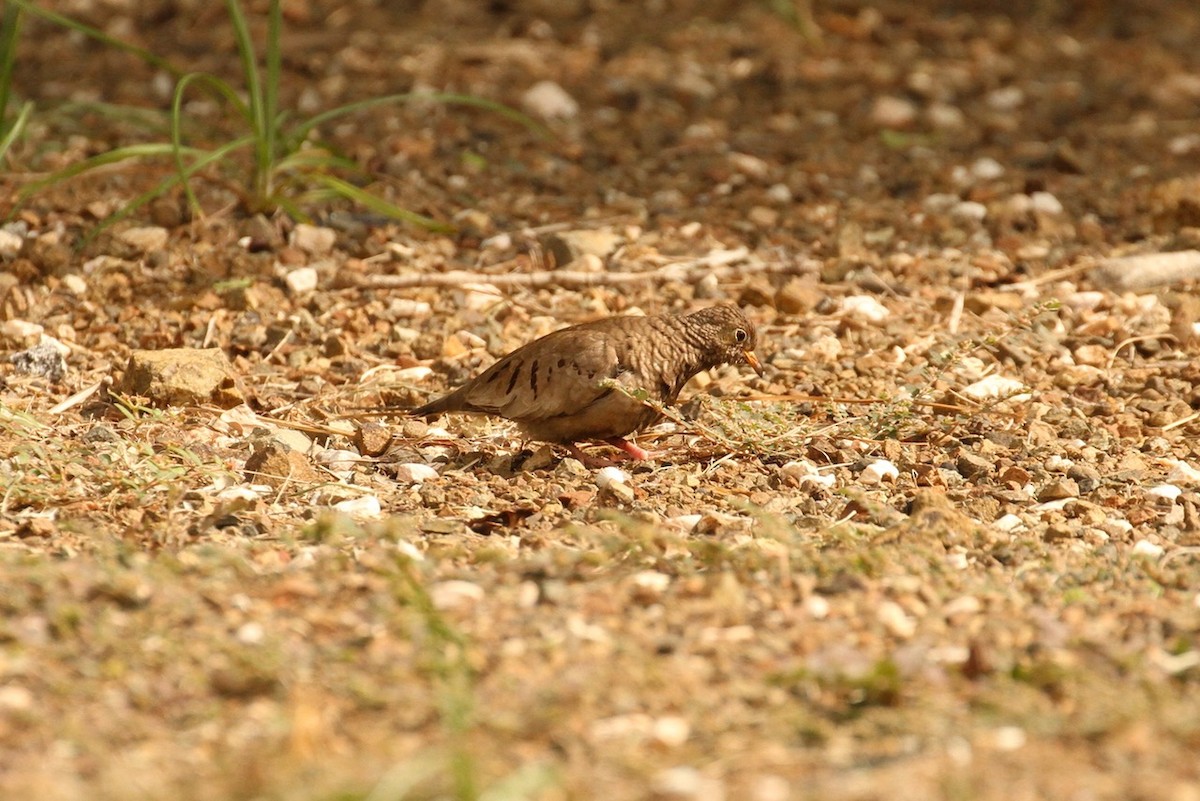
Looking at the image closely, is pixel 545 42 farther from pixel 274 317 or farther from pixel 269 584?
pixel 269 584

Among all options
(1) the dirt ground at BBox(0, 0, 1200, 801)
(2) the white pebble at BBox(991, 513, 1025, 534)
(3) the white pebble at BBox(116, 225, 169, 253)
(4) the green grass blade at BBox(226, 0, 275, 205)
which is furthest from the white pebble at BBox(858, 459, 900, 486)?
(3) the white pebble at BBox(116, 225, 169, 253)

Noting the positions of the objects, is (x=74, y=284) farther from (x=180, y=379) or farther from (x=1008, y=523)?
(x=1008, y=523)

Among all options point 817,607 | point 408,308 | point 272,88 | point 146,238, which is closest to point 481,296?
point 408,308

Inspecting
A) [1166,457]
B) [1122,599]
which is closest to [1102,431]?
[1166,457]

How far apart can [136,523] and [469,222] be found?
281 cm

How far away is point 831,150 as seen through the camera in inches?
294

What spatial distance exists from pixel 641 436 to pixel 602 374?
20.4 inches

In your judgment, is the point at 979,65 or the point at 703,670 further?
the point at 979,65

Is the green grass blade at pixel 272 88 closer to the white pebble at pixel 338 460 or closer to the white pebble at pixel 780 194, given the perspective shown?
the white pebble at pixel 338 460

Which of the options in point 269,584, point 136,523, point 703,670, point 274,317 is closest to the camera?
point 703,670

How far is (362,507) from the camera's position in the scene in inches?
169

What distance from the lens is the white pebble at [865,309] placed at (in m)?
5.86

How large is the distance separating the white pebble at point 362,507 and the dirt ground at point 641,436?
0.01 m

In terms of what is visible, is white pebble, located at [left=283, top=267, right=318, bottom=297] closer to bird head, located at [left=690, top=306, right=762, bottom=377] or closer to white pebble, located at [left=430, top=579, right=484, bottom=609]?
bird head, located at [left=690, top=306, right=762, bottom=377]
